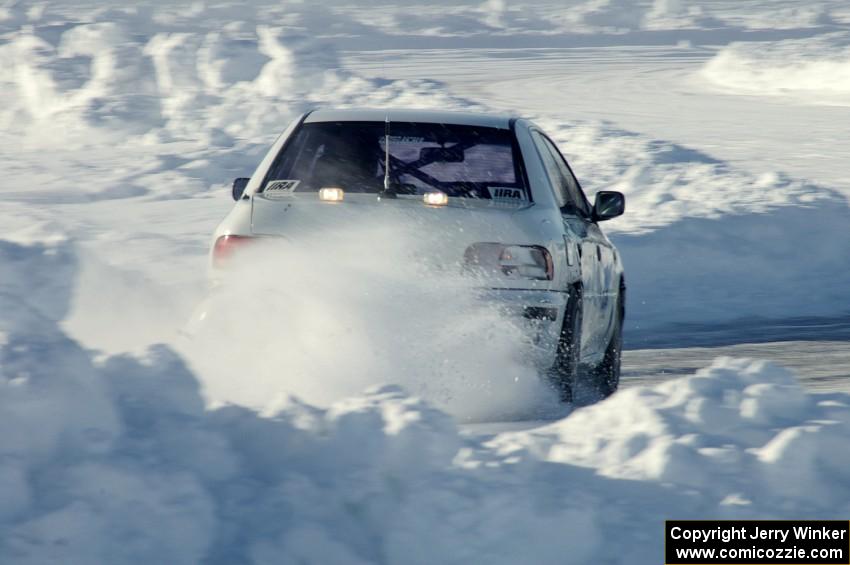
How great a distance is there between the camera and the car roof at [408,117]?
23.5 ft

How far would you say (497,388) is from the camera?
6426 mm

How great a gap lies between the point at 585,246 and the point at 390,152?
1070mm

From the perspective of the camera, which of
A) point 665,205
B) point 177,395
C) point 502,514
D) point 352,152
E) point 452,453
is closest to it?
point 502,514

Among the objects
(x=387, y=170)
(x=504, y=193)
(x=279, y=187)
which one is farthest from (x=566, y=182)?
(x=279, y=187)

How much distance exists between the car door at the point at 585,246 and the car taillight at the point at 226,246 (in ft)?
4.96

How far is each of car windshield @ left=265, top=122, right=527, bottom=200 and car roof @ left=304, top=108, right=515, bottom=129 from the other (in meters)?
0.04

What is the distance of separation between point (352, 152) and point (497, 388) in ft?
4.57

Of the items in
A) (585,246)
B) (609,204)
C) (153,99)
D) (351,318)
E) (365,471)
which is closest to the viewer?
(365,471)

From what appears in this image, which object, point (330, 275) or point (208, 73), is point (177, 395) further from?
point (208, 73)

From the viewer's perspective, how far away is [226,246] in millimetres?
6430

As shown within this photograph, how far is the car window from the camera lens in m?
7.75

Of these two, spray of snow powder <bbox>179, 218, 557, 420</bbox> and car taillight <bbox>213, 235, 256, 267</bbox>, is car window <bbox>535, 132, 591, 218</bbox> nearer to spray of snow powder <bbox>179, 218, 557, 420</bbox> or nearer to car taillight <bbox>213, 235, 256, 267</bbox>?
spray of snow powder <bbox>179, 218, 557, 420</bbox>

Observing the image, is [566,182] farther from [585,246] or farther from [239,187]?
[239,187]

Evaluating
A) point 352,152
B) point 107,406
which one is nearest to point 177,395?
point 107,406
